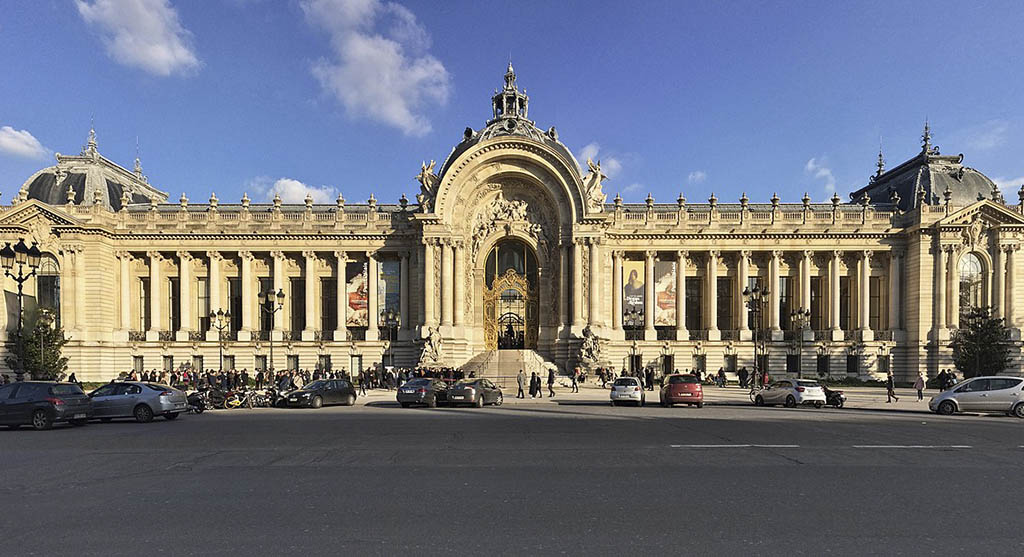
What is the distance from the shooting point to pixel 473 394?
2434 centimetres

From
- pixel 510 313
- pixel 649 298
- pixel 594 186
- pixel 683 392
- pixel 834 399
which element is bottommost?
pixel 834 399

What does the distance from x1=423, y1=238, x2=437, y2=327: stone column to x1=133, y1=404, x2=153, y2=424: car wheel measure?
78.7 ft

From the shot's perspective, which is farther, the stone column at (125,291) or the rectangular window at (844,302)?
the rectangular window at (844,302)

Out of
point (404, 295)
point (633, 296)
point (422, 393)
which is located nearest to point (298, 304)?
point (404, 295)

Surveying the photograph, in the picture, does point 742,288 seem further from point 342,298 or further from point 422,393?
point 342,298

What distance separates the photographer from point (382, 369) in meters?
42.7

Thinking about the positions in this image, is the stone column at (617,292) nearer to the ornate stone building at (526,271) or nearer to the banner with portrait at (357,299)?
the ornate stone building at (526,271)

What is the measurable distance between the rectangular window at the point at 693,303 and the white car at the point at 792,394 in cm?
2052

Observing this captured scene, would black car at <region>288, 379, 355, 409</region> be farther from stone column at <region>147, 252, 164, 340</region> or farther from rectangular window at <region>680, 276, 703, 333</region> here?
rectangular window at <region>680, 276, 703, 333</region>

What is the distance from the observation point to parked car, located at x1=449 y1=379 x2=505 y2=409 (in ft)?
79.9

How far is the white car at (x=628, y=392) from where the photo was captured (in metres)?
25.1

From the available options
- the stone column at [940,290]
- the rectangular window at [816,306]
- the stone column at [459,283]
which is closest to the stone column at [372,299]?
the stone column at [459,283]

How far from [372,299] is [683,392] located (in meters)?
27.7

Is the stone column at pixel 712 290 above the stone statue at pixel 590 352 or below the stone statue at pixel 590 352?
above
